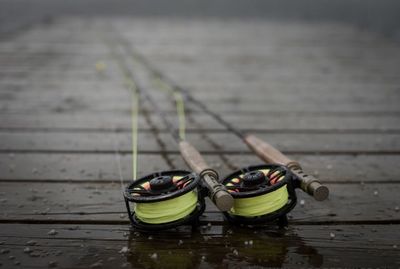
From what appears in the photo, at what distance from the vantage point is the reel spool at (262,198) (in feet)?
5.58

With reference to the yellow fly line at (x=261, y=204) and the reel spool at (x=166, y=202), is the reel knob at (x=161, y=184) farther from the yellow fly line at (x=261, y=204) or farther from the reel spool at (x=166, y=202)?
the yellow fly line at (x=261, y=204)

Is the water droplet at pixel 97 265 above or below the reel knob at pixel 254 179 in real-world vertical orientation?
below

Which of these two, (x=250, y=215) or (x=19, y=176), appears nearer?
(x=250, y=215)

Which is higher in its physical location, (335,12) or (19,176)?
(335,12)

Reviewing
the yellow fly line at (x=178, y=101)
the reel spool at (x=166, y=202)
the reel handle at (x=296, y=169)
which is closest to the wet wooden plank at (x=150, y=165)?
the reel handle at (x=296, y=169)

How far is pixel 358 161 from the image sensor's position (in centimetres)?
261

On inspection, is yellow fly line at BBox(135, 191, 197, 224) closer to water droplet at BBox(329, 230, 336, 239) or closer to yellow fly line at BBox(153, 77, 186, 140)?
water droplet at BBox(329, 230, 336, 239)

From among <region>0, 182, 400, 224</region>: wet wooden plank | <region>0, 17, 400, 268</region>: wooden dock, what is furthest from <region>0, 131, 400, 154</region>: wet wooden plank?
<region>0, 182, 400, 224</region>: wet wooden plank

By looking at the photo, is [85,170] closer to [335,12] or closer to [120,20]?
[120,20]

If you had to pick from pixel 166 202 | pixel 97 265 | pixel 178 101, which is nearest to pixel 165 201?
pixel 166 202

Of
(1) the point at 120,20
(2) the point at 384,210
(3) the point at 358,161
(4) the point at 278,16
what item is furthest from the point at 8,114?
(4) the point at 278,16

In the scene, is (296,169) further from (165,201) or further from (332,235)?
(165,201)

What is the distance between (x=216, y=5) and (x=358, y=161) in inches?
449

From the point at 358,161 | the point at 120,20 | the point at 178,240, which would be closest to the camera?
the point at 178,240
